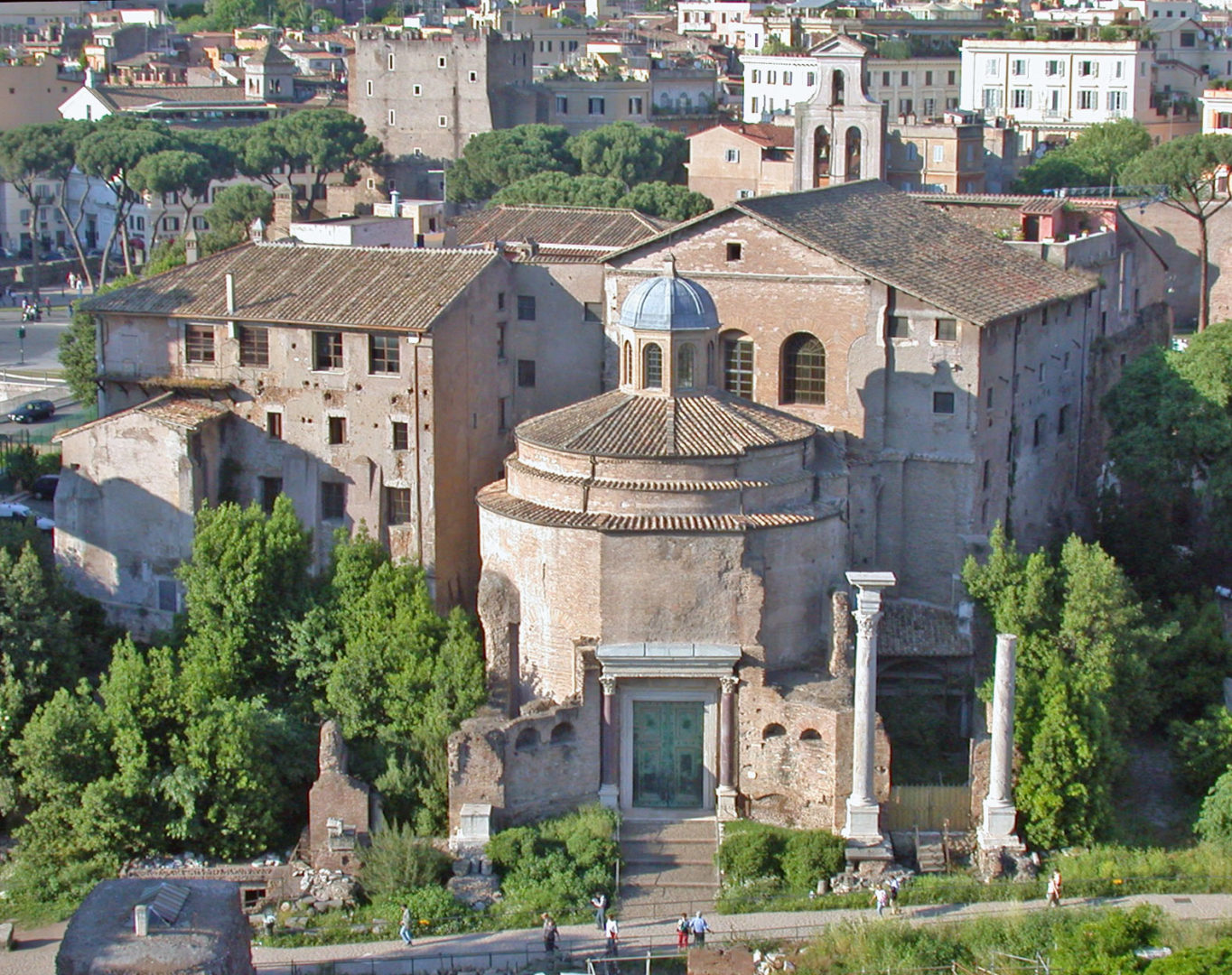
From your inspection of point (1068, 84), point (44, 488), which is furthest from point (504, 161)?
point (44, 488)

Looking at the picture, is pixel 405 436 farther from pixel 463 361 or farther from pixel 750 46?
pixel 750 46

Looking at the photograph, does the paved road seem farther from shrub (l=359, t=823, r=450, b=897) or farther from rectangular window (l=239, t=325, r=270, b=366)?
rectangular window (l=239, t=325, r=270, b=366)

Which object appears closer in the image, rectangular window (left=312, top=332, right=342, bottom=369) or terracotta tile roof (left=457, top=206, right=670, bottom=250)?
rectangular window (left=312, top=332, right=342, bottom=369)

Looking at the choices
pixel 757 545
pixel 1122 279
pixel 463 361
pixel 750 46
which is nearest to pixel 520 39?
pixel 750 46

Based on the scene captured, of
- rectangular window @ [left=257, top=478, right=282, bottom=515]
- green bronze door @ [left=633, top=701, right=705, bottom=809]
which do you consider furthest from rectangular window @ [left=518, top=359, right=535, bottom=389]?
green bronze door @ [left=633, top=701, right=705, bottom=809]

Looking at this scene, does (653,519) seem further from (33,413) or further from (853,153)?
(33,413)

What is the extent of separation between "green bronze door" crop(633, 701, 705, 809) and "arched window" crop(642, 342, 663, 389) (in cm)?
552

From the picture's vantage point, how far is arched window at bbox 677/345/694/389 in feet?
118

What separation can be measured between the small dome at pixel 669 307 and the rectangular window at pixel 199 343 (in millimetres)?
8854

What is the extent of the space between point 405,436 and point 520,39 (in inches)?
2511

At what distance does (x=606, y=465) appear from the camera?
3425cm

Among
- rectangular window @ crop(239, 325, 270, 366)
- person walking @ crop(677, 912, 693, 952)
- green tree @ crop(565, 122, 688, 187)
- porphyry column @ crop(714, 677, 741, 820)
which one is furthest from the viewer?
green tree @ crop(565, 122, 688, 187)

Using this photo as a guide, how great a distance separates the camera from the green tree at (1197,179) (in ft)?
194

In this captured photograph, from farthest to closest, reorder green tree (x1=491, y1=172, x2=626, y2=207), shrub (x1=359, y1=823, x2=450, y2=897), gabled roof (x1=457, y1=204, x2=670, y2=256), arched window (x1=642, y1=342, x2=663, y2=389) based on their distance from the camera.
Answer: green tree (x1=491, y1=172, x2=626, y2=207), gabled roof (x1=457, y1=204, x2=670, y2=256), arched window (x1=642, y1=342, x2=663, y2=389), shrub (x1=359, y1=823, x2=450, y2=897)
